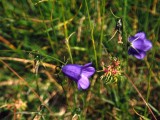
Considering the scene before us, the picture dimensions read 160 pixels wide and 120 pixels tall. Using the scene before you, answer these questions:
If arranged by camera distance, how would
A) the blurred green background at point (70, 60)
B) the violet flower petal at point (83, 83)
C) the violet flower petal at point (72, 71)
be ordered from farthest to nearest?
the blurred green background at point (70, 60), the violet flower petal at point (83, 83), the violet flower petal at point (72, 71)

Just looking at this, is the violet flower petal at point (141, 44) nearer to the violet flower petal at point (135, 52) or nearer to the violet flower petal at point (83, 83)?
the violet flower petal at point (135, 52)

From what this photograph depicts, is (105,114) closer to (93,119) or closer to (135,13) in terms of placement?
(93,119)

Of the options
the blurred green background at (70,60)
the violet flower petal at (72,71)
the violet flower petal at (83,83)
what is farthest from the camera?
the blurred green background at (70,60)

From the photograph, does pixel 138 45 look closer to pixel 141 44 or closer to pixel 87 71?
pixel 141 44

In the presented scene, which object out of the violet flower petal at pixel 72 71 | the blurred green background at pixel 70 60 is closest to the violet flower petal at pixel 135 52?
the blurred green background at pixel 70 60

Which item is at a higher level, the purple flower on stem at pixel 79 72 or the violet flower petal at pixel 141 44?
the violet flower petal at pixel 141 44

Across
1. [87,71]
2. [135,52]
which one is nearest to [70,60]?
[87,71]

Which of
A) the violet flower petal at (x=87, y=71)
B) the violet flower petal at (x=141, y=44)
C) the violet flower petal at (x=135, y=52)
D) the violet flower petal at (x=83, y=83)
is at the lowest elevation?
the violet flower petal at (x=83, y=83)

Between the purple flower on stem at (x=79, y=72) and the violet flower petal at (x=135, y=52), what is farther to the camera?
the violet flower petal at (x=135, y=52)

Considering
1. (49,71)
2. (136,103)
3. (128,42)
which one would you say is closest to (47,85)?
(49,71)

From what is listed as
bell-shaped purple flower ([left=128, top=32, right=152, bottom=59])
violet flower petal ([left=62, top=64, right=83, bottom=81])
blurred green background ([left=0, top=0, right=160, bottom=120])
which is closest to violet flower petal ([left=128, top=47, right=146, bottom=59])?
bell-shaped purple flower ([left=128, top=32, right=152, bottom=59])
